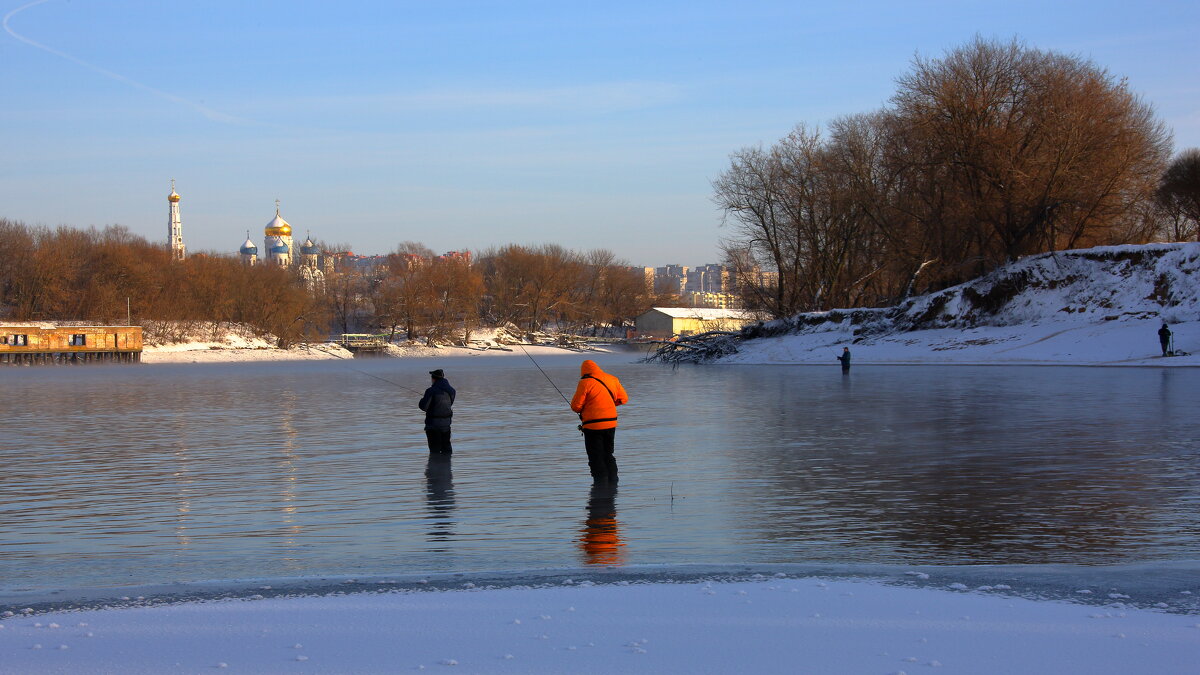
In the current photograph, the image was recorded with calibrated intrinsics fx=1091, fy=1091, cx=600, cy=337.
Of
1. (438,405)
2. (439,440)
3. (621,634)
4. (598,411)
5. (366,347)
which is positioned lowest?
(621,634)

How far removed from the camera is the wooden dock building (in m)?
80.4

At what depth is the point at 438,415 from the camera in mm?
14172

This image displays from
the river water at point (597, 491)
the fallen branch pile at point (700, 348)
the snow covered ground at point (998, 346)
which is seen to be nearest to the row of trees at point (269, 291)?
the fallen branch pile at point (700, 348)

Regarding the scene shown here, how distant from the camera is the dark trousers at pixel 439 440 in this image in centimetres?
1418

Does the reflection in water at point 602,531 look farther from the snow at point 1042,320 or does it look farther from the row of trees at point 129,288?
the row of trees at point 129,288

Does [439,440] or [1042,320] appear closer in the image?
[439,440]

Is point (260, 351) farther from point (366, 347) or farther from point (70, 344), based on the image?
point (70, 344)

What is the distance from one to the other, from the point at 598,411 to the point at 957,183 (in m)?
43.1

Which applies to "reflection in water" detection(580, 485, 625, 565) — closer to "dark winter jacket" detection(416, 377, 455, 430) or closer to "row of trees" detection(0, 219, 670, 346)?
"dark winter jacket" detection(416, 377, 455, 430)

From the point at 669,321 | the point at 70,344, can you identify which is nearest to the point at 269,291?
the point at 70,344

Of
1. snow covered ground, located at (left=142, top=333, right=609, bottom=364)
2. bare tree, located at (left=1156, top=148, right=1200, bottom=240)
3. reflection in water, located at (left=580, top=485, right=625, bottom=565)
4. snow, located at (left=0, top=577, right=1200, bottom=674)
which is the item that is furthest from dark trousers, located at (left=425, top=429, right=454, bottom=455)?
snow covered ground, located at (left=142, top=333, right=609, bottom=364)

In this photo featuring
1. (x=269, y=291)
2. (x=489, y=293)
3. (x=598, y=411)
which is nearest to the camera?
(x=598, y=411)

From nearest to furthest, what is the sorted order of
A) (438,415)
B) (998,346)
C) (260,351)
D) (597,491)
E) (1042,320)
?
(597,491) → (438,415) → (998,346) → (1042,320) → (260,351)

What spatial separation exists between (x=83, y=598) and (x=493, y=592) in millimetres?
2490
